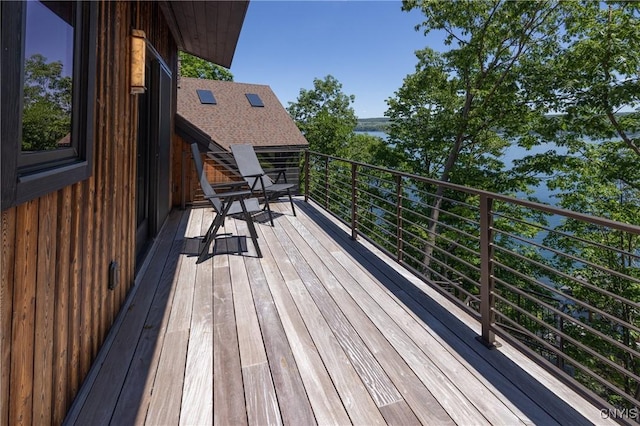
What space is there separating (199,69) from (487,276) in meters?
23.6

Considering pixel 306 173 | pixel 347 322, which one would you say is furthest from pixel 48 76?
pixel 306 173

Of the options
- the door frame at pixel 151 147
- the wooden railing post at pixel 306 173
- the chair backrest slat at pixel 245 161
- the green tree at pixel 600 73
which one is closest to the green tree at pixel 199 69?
the wooden railing post at pixel 306 173

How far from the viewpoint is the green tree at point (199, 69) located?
19487 mm

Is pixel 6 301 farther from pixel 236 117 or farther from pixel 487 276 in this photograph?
pixel 236 117

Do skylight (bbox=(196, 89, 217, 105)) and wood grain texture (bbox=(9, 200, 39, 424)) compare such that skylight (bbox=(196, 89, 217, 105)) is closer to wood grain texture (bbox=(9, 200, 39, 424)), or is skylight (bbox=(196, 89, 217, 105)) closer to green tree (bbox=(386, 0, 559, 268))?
green tree (bbox=(386, 0, 559, 268))

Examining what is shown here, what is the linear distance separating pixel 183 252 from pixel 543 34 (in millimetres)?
10658

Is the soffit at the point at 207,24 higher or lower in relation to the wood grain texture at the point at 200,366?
higher

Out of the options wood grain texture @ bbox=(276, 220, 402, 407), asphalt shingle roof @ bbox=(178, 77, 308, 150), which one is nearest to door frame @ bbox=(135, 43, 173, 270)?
wood grain texture @ bbox=(276, 220, 402, 407)

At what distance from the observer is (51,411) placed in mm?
1264

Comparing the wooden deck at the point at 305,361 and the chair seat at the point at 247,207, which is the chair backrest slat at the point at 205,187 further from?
the wooden deck at the point at 305,361

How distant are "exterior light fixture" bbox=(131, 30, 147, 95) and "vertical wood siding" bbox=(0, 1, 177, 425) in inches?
2.4

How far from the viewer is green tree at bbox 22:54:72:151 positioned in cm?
105

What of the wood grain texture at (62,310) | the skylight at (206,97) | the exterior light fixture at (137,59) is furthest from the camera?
the skylight at (206,97)

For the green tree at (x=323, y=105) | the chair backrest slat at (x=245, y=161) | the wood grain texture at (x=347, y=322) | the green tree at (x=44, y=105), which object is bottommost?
the wood grain texture at (x=347, y=322)
